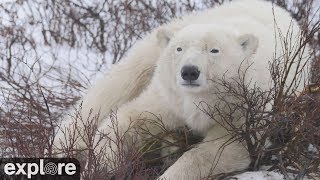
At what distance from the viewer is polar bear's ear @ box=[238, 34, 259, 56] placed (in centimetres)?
318

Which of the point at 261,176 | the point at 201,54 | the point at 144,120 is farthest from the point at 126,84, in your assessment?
the point at 261,176

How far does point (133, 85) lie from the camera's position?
3857mm

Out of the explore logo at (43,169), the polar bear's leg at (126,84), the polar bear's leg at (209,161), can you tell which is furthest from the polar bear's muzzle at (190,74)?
the polar bear's leg at (126,84)

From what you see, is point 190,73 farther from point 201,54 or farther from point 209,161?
point 209,161

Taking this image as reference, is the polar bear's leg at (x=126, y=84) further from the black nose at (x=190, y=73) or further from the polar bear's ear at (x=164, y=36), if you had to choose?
the black nose at (x=190, y=73)

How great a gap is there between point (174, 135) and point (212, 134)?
0.25 m

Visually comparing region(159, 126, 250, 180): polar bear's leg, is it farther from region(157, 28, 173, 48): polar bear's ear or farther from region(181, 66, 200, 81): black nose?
region(157, 28, 173, 48): polar bear's ear

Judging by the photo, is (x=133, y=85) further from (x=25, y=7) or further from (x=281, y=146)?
(x=25, y=7)

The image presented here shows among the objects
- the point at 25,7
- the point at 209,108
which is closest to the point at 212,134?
the point at 209,108

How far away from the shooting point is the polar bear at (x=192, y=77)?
120 inches

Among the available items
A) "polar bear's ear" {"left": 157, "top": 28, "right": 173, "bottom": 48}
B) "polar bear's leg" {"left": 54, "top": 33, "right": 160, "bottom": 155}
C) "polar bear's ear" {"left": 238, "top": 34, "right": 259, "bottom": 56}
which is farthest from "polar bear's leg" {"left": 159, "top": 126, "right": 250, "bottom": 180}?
"polar bear's leg" {"left": 54, "top": 33, "right": 160, "bottom": 155}

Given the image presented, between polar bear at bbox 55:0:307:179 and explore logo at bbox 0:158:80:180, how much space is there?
365 millimetres

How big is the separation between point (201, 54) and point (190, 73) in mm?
147

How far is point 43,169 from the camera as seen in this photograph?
8.68 ft
